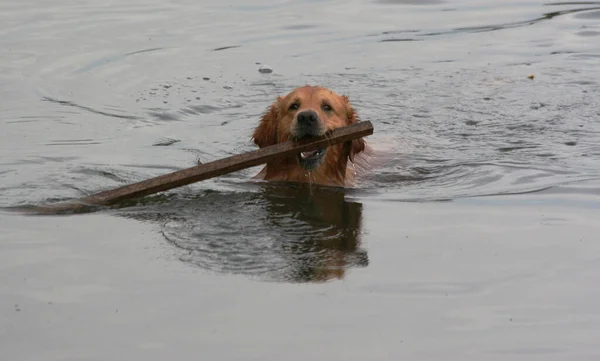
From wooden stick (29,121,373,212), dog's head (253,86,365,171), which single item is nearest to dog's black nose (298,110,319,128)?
dog's head (253,86,365,171)

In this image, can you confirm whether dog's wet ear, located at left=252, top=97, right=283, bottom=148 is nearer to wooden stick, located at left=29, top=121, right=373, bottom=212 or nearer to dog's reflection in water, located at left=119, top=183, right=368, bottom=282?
dog's reflection in water, located at left=119, top=183, right=368, bottom=282

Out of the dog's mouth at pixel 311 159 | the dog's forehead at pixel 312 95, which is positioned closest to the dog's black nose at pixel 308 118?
the dog's mouth at pixel 311 159

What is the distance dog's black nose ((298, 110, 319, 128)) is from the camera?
8.18 m

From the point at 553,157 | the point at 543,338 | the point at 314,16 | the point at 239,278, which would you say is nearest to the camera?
the point at 543,338

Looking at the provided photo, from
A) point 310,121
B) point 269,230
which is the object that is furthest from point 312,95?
point 269,230

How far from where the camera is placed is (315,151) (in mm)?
8547

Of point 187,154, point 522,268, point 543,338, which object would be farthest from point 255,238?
point 187,154

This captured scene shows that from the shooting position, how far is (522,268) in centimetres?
678

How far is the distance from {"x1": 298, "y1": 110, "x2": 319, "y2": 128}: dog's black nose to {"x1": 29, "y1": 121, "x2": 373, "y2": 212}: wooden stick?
0.37 feet

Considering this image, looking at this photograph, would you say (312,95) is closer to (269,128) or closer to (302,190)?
(269,128)

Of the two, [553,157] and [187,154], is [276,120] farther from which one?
[553,157]

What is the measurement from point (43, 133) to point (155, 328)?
5.27m

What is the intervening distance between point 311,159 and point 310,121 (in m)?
0.39

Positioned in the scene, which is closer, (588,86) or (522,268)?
(522,268)
